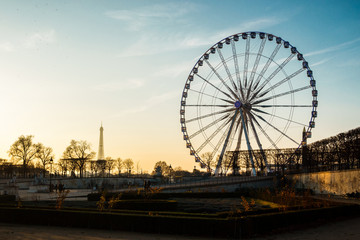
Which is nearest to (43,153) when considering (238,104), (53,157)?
(53,157)

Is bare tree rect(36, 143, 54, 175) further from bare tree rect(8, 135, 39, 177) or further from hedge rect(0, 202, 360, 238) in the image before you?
hedge rect(0, 202, 360, 238)

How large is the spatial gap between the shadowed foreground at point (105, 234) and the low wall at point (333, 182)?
16.1 metres

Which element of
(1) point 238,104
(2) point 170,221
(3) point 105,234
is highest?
(1) point 238,104

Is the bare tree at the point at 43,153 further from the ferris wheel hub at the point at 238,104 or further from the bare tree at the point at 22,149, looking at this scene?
the ferris wheel hub at the point at 238,104

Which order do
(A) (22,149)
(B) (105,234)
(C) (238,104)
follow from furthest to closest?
(A) (22,149) → (C) (238,104) → (B) (105,234)

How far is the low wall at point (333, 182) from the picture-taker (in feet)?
94.0

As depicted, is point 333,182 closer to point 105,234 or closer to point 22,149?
point 105,234

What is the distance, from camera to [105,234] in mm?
12297

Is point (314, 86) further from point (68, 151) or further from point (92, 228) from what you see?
point (68, 151)

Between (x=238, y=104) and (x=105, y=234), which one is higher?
(x=238, y=104)

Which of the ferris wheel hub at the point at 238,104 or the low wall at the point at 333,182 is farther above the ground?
the ferris wheel hub at the point at 238,104

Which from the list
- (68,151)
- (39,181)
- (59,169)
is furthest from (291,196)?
(59,169)

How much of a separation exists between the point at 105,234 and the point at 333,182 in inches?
995

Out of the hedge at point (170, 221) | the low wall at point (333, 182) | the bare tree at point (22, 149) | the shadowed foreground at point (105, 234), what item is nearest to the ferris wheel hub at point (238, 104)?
the low wall at point (333, 182)
